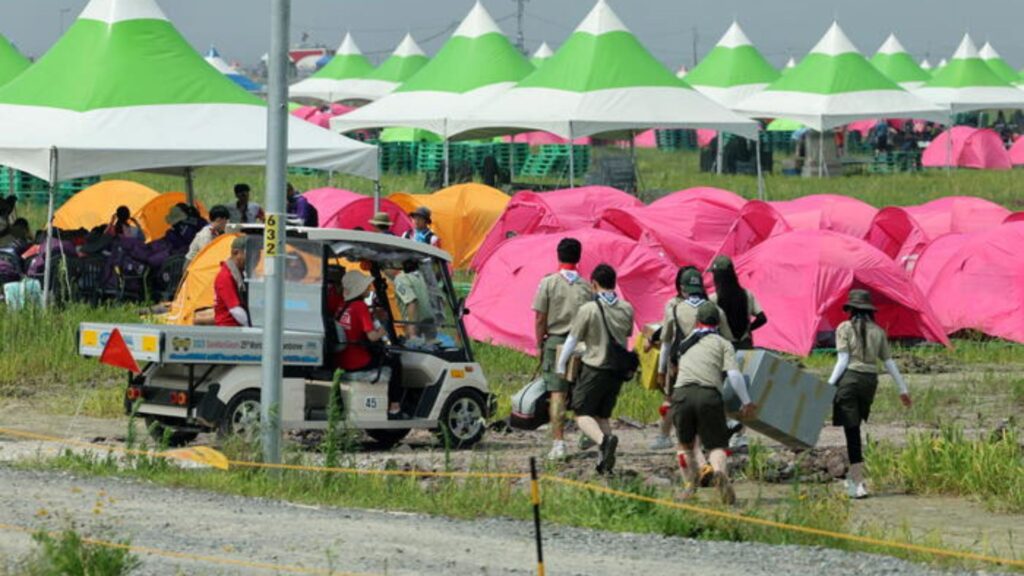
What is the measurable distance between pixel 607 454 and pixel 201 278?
21.8 ft

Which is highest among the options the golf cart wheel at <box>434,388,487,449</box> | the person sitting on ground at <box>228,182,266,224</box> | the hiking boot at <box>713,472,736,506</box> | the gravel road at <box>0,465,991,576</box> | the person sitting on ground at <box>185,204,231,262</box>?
the person sitting on ground at <box>228,182,266,224</box>

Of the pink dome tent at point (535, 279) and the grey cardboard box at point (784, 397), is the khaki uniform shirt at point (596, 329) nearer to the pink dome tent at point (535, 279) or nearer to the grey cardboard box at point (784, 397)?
the grey cardboard box at point (784, 397)

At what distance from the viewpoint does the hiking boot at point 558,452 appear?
1401cm

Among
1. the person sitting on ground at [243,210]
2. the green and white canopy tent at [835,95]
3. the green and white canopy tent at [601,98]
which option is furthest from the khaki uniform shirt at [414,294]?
the green and white canopy tent at [835,95]

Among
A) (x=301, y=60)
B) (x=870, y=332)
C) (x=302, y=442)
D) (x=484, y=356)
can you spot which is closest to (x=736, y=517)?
(x=870, y=332)

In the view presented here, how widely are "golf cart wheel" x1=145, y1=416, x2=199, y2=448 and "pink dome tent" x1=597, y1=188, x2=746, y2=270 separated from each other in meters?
9.58

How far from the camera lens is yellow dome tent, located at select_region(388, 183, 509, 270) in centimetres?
2788

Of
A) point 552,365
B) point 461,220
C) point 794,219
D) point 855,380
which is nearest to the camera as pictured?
point 855,380

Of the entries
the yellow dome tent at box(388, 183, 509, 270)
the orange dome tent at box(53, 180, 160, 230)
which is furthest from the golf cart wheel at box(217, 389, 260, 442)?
the yellow dome tent at box(388, 183, 509, 270)

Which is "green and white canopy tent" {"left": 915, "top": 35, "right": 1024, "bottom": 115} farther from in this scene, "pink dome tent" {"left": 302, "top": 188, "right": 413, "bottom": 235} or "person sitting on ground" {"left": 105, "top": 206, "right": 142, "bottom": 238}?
"person sitting on ground" {"left": 105, "top": 206, "right": 142, "bottom": 238}

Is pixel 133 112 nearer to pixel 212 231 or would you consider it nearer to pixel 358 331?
pixel 212 231

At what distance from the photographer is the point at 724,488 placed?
1211 cm

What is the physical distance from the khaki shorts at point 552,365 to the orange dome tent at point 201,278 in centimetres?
508

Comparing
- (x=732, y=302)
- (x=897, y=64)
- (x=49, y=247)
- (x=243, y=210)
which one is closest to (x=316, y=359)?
(x=732, y=302)
